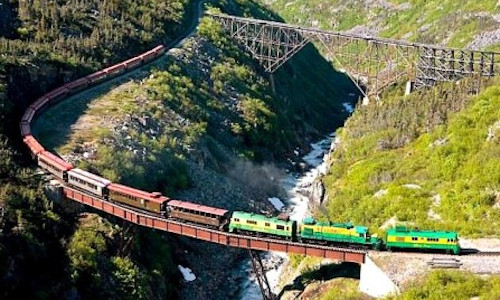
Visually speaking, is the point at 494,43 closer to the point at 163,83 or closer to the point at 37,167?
the point at 163,83

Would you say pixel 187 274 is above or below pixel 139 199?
below

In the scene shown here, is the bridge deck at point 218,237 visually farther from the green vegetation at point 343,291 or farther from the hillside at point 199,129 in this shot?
the hillside at point 199,129

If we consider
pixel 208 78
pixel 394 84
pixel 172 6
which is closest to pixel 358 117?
pixel 394 84

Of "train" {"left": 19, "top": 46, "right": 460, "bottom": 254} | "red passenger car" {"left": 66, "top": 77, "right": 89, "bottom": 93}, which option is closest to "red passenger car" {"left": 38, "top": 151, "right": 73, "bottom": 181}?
"train" {"left": 19, "top": 46, "right": 460, "bottom": 254}

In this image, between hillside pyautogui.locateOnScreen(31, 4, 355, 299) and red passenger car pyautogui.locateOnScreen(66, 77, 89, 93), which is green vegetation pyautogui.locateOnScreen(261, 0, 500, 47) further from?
red passenger car pyautogui.locateOnScreen(66, 77, 89, 93)

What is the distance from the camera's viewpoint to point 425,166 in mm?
61500

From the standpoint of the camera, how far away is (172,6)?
107 m

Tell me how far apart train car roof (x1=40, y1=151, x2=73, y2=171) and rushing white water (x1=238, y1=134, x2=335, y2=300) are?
18293 mm

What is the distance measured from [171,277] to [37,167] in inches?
611

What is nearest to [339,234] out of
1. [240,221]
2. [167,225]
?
[240,221]

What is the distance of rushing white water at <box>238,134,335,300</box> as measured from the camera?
183ft

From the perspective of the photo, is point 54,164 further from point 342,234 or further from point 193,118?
point 193,118

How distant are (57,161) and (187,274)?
14.7 meters

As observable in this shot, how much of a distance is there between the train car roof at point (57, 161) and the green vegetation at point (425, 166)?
2457cm
